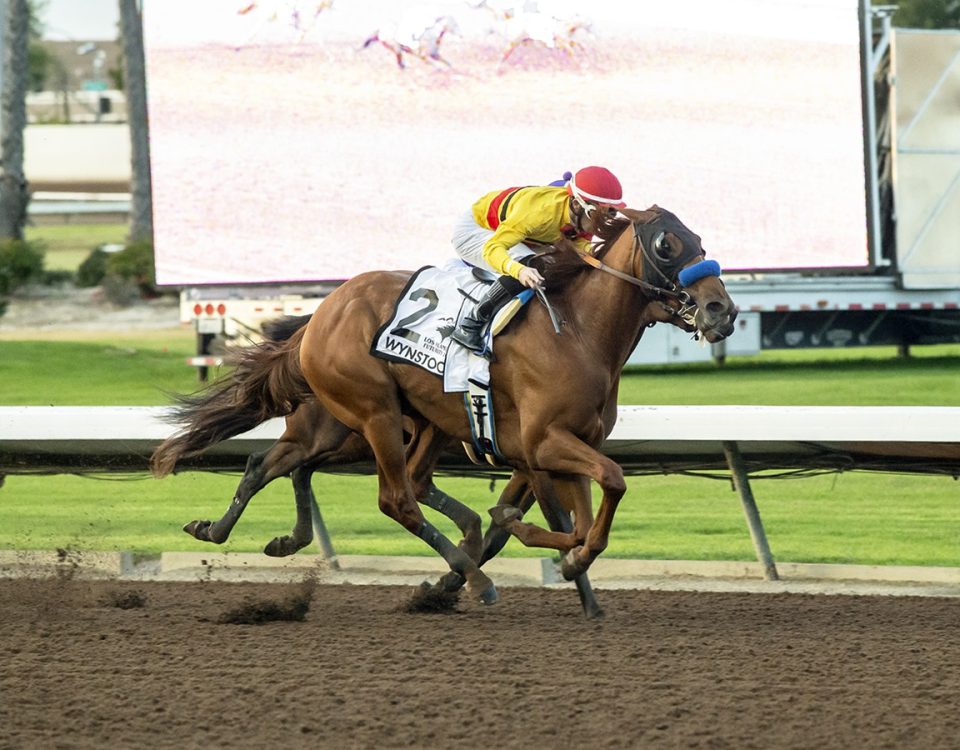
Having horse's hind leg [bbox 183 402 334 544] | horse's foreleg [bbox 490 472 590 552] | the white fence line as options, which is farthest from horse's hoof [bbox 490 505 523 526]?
horse's hind leg [bbox 183 402 334 544]

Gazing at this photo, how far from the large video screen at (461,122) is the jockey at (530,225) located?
964cm

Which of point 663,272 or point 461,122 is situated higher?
point 663,272

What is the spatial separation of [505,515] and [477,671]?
45.8 inches

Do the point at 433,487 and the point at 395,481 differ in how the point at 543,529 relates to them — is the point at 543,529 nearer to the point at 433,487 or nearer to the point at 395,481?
the point at 395,481

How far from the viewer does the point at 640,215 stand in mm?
5688

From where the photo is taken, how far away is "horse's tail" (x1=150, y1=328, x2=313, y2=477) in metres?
6.51

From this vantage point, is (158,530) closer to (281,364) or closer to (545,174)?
(281,364)

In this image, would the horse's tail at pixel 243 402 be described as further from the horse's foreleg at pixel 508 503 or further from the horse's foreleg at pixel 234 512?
the horse's foreleg at pixel 508 503

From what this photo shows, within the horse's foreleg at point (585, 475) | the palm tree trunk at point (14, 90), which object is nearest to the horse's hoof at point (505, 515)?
the horse's foreleg at point (585, 475)

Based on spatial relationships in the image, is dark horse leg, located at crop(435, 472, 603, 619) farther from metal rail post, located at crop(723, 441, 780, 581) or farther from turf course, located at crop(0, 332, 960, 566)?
turf course, located at crop(0, 332, 960, 566)

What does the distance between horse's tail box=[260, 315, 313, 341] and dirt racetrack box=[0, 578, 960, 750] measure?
106cm

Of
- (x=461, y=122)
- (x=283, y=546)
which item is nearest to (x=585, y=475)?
(x=283, y=546)

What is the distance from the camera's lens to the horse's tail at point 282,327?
22.3 feet

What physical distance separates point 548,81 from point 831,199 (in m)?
2.90
